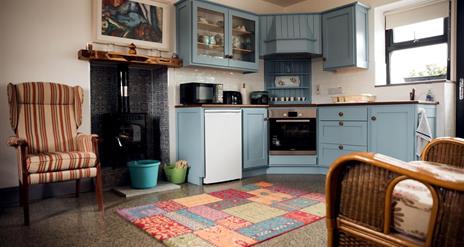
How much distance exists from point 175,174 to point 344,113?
2095 millimetres

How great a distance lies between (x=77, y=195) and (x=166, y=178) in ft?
3.34

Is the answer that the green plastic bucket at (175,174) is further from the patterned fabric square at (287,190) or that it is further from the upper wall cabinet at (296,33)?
the upper wall cabinet at (296,33)

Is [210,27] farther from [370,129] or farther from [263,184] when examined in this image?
[370,129]

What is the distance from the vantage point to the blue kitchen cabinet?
11.5ft

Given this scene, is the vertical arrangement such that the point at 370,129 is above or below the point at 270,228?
above

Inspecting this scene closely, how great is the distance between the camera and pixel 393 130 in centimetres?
337

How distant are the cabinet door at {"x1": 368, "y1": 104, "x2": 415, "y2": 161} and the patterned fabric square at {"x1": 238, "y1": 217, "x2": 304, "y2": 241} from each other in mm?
1669

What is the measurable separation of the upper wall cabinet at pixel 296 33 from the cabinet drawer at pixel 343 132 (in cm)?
108

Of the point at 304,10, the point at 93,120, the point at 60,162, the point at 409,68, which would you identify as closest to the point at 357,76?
the point at 409,68

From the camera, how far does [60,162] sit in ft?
7.97

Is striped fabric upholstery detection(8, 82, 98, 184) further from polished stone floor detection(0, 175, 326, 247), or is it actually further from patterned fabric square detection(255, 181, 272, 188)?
patterned fabric square detection(255, 181, 272, 188)

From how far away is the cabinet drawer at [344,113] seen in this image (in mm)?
3626

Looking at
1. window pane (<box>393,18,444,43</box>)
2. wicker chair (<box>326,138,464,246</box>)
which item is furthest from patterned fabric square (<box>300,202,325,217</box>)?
window pane (<box>393,18,444,43</box>)

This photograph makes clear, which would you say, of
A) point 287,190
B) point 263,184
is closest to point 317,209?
point 287,190
